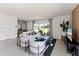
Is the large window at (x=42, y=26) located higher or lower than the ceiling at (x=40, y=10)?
lower

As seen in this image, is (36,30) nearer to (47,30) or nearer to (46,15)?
(47,30)

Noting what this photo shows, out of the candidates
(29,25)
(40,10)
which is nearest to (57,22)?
(40,10)

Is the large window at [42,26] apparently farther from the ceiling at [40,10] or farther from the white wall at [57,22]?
the white wall at [57,22]

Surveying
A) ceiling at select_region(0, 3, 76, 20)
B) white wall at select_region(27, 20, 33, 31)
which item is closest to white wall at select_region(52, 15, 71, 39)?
ceiling at select_region(0, 3, 76, 20)

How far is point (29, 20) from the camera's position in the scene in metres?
4.07

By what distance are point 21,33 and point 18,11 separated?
4.20 feet

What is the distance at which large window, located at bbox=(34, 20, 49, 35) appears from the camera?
4035 mm

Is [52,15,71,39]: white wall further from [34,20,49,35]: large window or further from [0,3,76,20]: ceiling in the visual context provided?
[34,20,49,35]: large window

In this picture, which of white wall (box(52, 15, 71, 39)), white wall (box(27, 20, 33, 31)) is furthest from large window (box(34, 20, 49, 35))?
white wall (box(52, 15, 71, 39))

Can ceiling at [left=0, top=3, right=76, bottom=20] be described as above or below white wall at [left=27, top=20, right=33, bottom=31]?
above

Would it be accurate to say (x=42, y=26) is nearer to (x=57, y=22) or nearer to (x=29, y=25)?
(x=29, y=25)

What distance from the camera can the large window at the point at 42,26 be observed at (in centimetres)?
404

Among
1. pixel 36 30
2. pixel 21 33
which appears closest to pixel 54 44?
pixel 36 30

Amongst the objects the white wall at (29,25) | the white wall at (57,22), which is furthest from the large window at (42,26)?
the white wall at (57,22)
